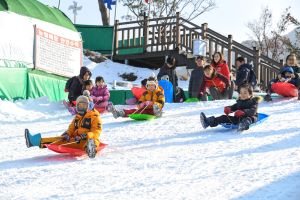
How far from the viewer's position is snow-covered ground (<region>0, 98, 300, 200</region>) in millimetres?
4043

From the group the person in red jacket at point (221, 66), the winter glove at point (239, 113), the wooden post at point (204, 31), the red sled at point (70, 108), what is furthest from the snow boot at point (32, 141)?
the wooden post at point (204, 31)

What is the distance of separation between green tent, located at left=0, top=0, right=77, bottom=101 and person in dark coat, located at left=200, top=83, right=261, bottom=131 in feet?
23.1

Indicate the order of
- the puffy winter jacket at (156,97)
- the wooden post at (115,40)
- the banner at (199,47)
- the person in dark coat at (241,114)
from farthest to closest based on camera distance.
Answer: the wooden post at (115,40), the banner at (199,47), the puffy winter jacket at (156,97), the person in dark coat at (241,114)

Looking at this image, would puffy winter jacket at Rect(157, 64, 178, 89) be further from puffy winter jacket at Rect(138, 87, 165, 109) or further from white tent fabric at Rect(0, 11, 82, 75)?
white tent fabric at Rect(0, 11, 82, 75)

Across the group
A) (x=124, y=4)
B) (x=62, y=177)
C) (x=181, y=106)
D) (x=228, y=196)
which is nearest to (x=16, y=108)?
(x=181, y=106)


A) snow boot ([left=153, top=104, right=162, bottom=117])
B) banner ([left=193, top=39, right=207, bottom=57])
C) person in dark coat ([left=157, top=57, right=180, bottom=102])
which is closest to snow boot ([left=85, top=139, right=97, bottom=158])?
snow boot ([left=153, top=104, right=162, bottom=117])

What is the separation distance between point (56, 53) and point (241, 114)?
9637 millimetres

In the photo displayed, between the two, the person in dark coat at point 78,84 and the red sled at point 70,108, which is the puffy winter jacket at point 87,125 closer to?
the red sled at point 70,108

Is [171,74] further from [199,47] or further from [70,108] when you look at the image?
[199,47]

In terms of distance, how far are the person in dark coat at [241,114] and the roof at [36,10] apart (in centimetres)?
859

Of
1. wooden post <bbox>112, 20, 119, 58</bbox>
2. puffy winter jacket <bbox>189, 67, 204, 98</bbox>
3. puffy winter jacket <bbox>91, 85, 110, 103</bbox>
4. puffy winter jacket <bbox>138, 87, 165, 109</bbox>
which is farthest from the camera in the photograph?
wooden post <bbox>112, 20, 119, 58</bbox>

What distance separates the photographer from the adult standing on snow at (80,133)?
5781 mm

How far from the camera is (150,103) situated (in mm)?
8500

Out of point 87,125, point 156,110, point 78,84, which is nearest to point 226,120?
point 156,110
